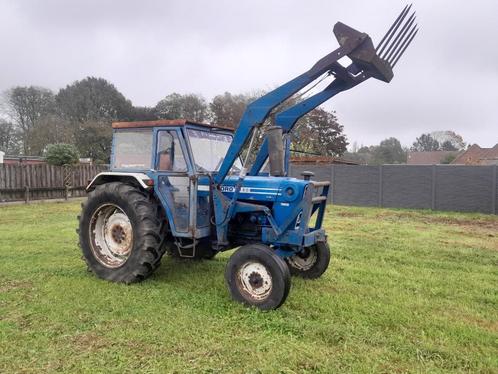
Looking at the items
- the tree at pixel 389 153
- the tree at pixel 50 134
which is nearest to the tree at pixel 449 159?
the tree at pixel 389 153

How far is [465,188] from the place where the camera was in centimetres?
1509

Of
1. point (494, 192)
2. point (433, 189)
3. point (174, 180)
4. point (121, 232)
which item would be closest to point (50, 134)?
point (433, 189)

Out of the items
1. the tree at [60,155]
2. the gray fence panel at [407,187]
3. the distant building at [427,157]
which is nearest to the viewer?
the gray fence panel at [407,187]

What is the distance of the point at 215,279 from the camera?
5.48m

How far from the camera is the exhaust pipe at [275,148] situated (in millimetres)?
4539

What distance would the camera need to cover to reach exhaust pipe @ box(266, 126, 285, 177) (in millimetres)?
4539

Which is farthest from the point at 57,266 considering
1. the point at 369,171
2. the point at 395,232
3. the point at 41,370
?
the point at 369,171

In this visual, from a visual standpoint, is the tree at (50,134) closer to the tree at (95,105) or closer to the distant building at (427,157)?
the tree at (95,105)

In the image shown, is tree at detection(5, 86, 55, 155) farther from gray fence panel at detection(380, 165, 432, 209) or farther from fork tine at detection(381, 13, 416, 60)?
fork tine at detection(381, 13, 416, 60)

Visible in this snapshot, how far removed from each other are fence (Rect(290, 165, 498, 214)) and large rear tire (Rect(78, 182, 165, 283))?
13089 mm

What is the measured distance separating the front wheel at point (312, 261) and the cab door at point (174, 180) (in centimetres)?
160

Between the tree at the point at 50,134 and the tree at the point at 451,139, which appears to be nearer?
the tree at the point at 50,134

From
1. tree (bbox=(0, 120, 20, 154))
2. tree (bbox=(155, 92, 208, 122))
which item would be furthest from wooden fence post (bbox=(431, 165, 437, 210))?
tree (bbox=(0, 120, 20, 154))

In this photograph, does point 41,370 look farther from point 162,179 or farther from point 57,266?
point 57,266
